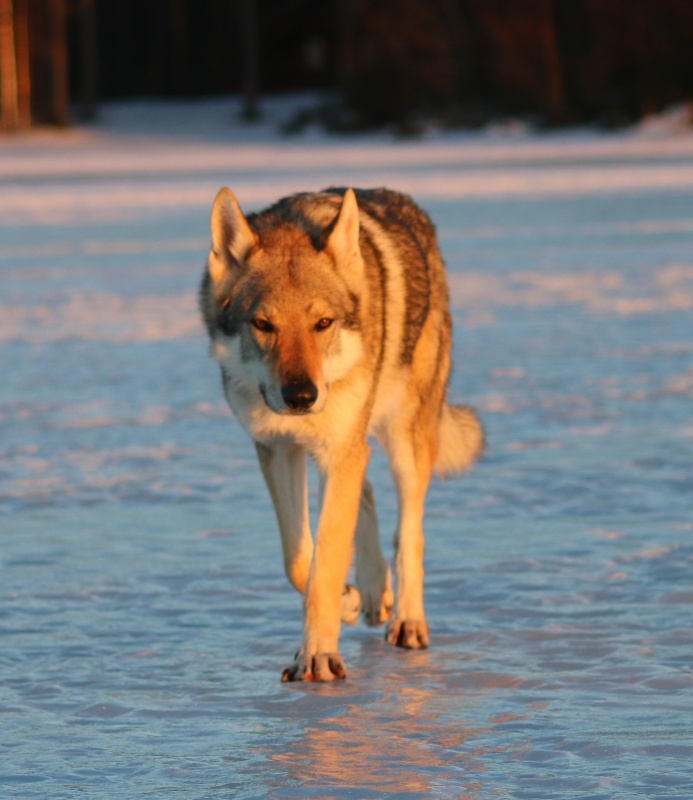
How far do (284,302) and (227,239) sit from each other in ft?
1.21

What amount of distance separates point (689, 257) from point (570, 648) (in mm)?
11577

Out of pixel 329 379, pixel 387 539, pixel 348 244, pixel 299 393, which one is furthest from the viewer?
pixel 387 539

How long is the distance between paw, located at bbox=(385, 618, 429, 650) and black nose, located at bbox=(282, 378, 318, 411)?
0.94 m

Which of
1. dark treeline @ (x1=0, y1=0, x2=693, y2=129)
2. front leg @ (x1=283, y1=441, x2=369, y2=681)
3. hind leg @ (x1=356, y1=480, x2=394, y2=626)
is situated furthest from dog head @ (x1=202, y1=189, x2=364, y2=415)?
dark treeline @ (x1=0, y1=0, x2=693, y2=129)

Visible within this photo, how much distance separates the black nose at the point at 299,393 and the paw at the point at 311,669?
742 millimetres

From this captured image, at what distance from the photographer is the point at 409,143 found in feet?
145

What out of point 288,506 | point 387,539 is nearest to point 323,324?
point 288,506

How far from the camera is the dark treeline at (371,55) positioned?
47.5m

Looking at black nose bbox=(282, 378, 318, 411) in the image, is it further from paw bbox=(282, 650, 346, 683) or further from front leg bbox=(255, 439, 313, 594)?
paw bbox=(282, 650, 346, 683)

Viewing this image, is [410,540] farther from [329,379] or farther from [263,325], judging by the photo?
[263,325]

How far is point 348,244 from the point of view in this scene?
17.2 feet

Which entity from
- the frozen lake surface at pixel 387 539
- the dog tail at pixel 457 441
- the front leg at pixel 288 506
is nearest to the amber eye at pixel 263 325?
the front leg at pixel 288 506

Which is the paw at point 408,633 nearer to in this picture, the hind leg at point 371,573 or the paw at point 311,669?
the hind leg at point 371,573

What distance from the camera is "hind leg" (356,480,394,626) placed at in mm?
5730
